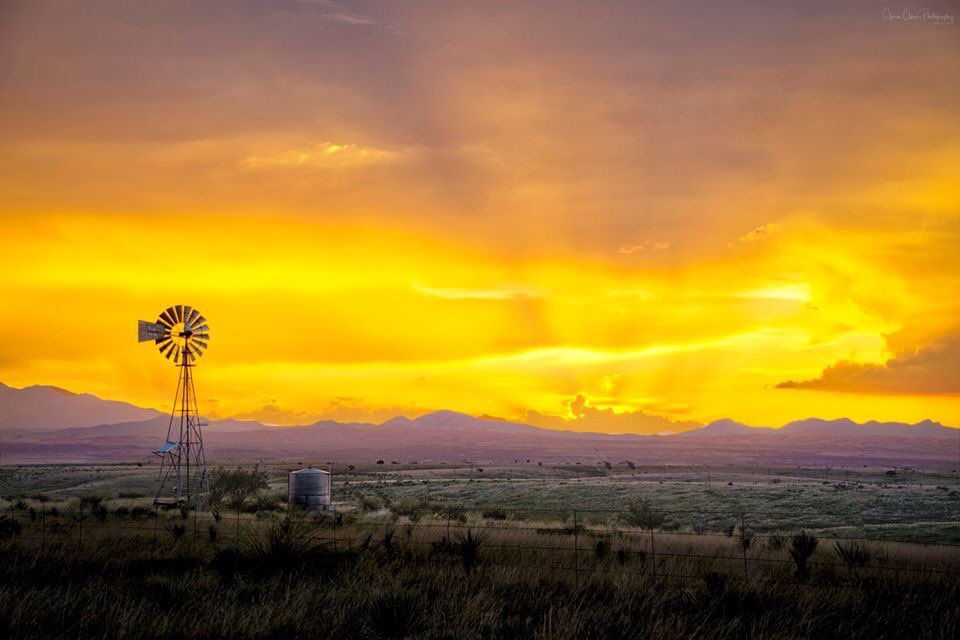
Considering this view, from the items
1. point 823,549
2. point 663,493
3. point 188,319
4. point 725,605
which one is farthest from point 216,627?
point 663,493

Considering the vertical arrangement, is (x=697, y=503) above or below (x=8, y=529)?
below

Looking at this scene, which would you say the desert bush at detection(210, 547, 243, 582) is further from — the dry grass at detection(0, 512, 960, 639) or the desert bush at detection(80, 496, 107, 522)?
the desert bush at detection(80, 496, 107, 522)

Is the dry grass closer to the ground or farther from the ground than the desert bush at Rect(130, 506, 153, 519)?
farther from the ground

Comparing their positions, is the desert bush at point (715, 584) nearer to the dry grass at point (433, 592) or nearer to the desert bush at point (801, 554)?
the dry grass at point (433, 592)

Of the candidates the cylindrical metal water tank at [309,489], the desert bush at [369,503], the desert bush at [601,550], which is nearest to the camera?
the desert bush at [601,550]

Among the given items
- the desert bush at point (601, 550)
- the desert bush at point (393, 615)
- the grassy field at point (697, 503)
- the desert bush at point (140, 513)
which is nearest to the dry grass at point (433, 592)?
the desert bush at point (393, 615)

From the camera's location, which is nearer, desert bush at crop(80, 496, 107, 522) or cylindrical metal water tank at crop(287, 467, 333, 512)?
desert bush at crop(80, 496, 107, 522)

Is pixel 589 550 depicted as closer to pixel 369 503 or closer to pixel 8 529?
pixel 8 529

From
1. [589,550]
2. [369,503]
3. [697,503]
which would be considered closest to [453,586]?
[589,550]

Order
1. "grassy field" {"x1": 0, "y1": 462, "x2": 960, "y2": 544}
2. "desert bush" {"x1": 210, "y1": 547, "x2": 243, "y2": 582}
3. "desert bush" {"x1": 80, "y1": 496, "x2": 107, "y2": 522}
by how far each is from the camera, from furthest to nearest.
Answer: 1. "grassy field" {"x1": 0, "y1": 462, "x2": 960, "y2": 544}
2. "desert bush" {"x1": 80, "y1": 496, "x2": 107, "y2": 522}
3. "desert bush" {"x1": 210, "y1": 547, "x2": 243, "y2": 582}

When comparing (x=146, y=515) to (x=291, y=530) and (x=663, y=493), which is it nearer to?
(x=291, y=530)

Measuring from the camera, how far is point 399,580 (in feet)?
48.5

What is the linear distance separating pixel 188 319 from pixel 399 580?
120 ft

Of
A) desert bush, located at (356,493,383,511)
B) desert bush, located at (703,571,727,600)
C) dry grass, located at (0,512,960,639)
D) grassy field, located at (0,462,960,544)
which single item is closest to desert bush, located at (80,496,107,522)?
grassy field, located at (0,462,960,544)
